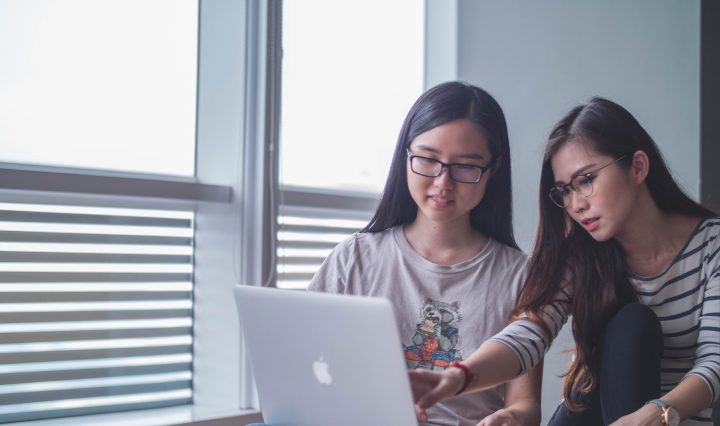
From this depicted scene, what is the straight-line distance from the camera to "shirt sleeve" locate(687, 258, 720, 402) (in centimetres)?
128

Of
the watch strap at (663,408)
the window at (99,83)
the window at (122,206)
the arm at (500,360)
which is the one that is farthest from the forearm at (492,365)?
the window at (99,83)

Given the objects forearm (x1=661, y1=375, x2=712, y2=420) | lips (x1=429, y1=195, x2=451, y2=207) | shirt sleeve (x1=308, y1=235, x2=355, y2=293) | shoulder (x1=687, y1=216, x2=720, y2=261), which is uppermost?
lips (x1=429, y1=195, x2=451, y2=207)

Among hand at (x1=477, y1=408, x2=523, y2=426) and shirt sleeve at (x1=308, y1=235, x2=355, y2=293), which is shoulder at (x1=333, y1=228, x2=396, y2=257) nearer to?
shirt sleeve at (x1=308, y1=235, x2=355, y2=293)

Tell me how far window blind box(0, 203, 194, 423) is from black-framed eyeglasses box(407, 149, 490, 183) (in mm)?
859

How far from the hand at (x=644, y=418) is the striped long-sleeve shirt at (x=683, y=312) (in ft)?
0.55

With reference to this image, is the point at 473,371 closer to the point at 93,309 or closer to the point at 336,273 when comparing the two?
the point at 336,273

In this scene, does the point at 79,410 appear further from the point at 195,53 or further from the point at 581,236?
the point at 581,236

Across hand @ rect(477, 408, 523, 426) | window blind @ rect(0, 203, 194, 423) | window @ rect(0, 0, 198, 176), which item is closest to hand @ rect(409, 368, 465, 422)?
hand @ rect(477, 408, 523, 426)

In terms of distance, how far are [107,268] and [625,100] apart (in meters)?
1.87

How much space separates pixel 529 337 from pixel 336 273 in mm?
437

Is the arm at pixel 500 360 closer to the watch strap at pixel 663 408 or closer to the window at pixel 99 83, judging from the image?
the watch strap at pixel 663 408

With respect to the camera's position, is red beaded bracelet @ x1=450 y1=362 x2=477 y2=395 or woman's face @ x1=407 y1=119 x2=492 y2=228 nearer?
red beaded bracelet @ x1=450 y1=362 x2=477 y2=395

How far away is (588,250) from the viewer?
1.50 meters

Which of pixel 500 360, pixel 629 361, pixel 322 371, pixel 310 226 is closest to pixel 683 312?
pixel 629 361
